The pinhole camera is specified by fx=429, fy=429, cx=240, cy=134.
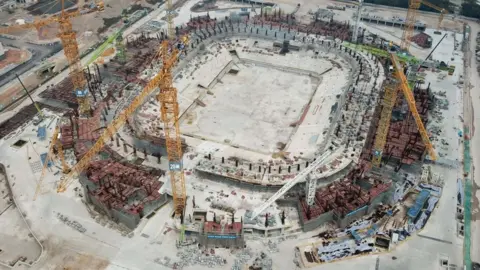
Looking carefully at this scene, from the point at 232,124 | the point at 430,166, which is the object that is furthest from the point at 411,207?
the point at 232,124

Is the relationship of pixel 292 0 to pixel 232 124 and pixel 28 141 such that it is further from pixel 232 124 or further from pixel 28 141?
pixel 28 141

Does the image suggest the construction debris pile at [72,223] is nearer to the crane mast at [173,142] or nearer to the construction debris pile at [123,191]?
the construction debris pile at [123,191]

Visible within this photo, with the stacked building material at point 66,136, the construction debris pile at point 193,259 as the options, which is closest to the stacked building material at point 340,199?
the construction debris pile at point 193,259

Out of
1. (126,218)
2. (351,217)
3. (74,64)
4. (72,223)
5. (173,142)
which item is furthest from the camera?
(74,64)

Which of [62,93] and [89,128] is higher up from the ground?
[62,93]

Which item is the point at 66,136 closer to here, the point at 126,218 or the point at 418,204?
the point at 126,218

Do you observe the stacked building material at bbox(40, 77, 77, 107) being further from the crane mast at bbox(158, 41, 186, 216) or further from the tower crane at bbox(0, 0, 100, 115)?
the crane mast at bbox(158, 41, 186, 216)

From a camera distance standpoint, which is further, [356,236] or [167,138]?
[356,236]

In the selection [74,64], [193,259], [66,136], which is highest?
[74,64]

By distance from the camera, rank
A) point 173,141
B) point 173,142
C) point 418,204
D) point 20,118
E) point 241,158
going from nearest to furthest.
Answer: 1. point 173,142
2. point 173,141
3. point 418,204
4. point 241,158
5. point 20,118

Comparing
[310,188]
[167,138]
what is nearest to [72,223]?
[167,138]
